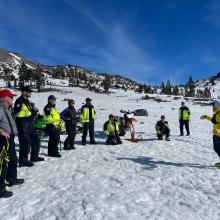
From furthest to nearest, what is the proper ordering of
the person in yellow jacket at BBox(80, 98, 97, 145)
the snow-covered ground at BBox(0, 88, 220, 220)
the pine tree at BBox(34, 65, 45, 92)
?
the pine tree at BBox(34, 65, 45, 92), the person in yellow jacket at BBox(80, 98, 97, 145), the snow-covered ground at BBox(0, 88, 220, 220)

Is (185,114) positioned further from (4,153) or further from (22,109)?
(4,153)

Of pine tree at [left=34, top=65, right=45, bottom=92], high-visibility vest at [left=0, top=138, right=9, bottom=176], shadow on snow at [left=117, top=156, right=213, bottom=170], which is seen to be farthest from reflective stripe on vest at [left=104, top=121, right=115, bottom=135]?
pine tree at [left=34, top=65, right=45, bottom=92]

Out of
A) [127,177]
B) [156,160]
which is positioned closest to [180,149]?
[156,160]

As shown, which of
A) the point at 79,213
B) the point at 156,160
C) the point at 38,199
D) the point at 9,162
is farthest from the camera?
the point at 156,160

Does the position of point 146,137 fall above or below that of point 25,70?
below

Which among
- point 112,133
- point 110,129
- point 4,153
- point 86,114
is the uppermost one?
point 86,114

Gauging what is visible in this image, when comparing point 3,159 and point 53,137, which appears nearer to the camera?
point 3,159

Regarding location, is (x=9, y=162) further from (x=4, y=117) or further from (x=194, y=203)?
(x=194, y=203)

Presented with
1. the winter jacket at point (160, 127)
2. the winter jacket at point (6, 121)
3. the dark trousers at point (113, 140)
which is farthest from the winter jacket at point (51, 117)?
the winter jacket at point (160, 127)

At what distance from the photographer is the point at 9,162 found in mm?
8398

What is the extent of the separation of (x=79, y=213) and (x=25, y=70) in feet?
362

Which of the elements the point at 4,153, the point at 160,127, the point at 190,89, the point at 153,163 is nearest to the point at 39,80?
the point at 160,127

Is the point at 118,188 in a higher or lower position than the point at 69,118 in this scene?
lower

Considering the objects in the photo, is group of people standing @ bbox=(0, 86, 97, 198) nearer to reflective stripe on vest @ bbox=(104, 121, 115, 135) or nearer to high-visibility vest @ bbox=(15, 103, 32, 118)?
high-visibility vest @ bbox=(15, 103, 32, 118)
